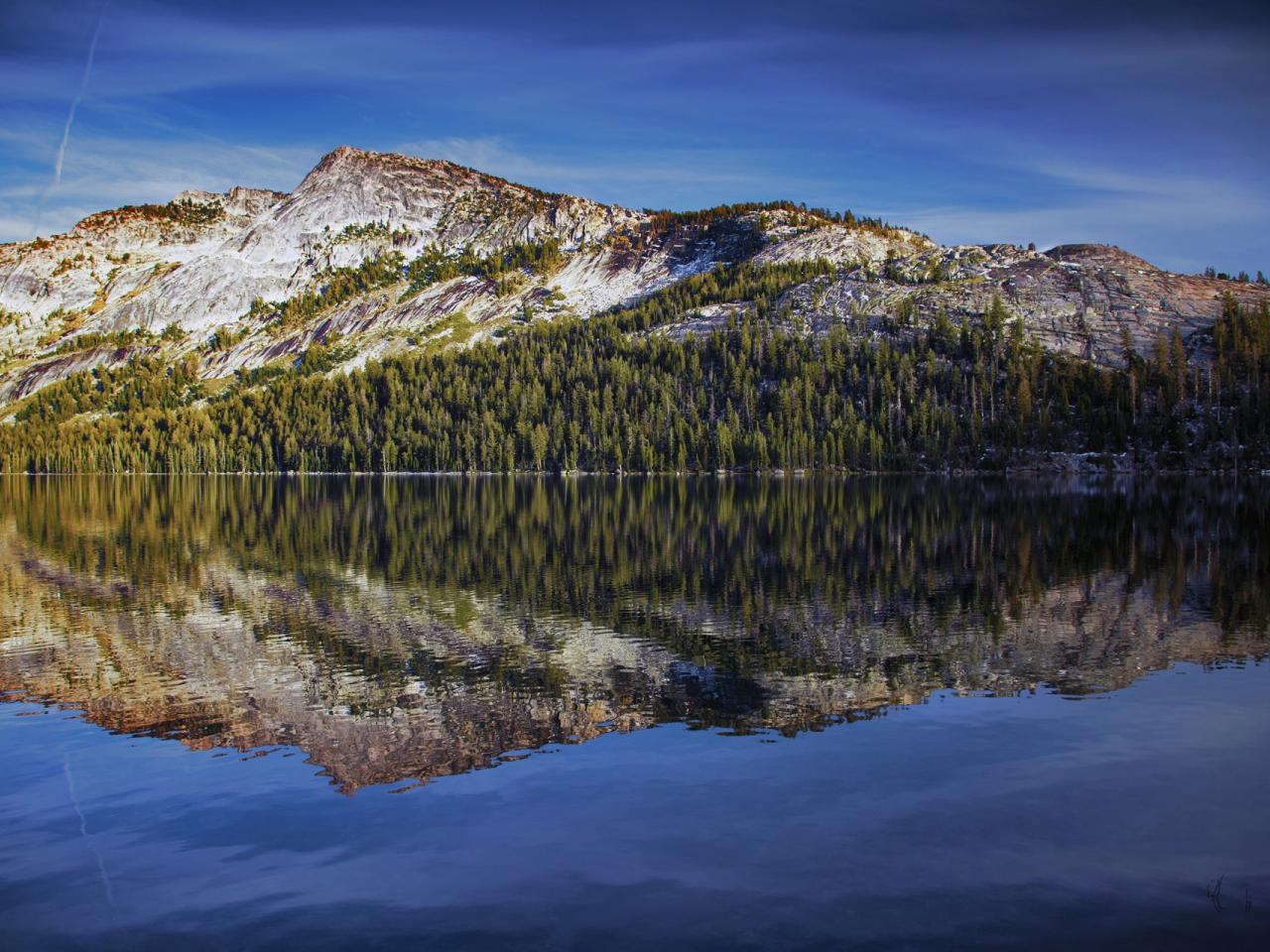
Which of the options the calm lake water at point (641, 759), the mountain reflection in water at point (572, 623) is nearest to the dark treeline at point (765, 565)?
the mountain reflection in water at point (572, 623)

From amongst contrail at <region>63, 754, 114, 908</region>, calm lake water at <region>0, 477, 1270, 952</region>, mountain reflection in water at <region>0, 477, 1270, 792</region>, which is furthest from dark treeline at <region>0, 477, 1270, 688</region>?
contrail at <region>63, 754, 114, 908</region>

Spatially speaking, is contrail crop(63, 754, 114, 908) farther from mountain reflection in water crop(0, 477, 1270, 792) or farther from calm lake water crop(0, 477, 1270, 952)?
mountain reflection in water crop(0, 477, 1270, 792)

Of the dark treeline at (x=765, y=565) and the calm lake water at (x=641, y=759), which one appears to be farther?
the dark treeline at (x=765, y=565)

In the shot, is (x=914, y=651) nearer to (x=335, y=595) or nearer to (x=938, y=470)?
(x=335, y=595)

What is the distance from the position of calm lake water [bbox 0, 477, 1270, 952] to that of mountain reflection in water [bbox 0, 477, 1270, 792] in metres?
0.21

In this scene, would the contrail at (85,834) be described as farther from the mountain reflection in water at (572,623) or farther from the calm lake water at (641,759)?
the mountain reflection in water at (572,623)

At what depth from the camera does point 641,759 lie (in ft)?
65.6

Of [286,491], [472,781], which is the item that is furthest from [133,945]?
[286,491]

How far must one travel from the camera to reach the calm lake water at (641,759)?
13.4m

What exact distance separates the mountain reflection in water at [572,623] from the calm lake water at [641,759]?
0.68 feet

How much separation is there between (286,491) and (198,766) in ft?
405

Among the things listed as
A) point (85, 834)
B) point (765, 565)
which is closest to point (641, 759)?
point (85, 834)

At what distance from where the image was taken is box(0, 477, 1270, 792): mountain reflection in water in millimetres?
23703

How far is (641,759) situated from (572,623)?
14.8 meters
